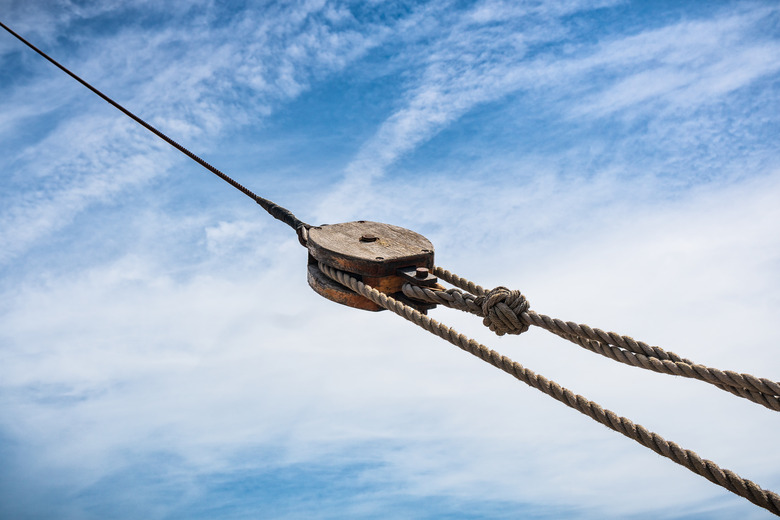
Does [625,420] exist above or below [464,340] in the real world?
below

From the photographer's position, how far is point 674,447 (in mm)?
2086

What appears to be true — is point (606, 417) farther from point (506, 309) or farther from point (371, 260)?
point (371, 260)

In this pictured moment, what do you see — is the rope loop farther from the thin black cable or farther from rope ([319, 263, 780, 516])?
the thin black cable

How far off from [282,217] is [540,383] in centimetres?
244

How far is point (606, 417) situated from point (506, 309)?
70 centimetres

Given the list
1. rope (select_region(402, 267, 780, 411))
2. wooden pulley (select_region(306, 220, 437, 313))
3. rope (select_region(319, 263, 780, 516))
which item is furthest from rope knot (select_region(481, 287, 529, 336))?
wooden pulley (select_region(306, 220, 437, 313))

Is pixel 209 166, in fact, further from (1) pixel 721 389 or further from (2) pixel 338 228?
(1) pixel 721 389

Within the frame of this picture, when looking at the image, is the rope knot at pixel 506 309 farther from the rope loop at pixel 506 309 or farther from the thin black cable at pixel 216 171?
the thin black cable at pixel 216 171

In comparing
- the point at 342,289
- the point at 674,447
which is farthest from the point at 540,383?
the point at 342,289

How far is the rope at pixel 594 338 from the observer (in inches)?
85.0

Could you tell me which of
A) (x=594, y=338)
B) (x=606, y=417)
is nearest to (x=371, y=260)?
(x=594, y=338)

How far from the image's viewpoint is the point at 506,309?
9.18 feet

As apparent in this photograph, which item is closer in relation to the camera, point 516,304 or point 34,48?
point 516,304

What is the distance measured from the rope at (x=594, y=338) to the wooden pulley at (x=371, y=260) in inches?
5.3
